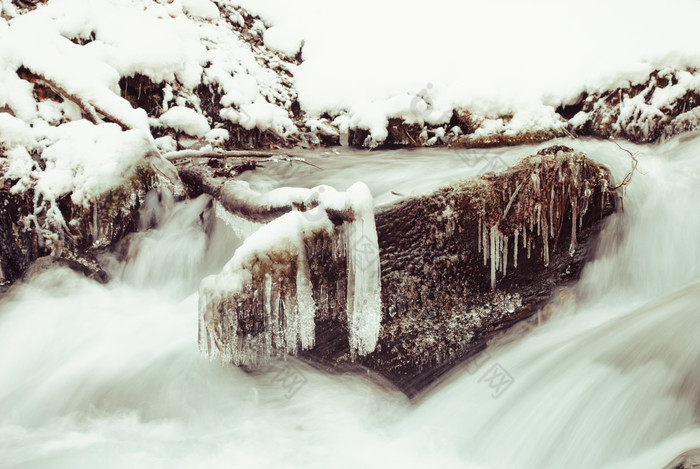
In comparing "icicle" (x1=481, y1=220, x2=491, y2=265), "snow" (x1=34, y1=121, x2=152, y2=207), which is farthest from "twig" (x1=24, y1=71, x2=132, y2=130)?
"icicle" (x1=481, y1=220, x2=491, y2=265)

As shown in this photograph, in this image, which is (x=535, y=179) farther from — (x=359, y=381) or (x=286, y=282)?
(x=359, y=381)

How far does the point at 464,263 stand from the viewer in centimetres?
280

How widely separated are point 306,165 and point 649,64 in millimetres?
3388

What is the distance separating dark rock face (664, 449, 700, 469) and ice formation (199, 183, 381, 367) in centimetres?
144

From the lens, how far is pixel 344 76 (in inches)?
223

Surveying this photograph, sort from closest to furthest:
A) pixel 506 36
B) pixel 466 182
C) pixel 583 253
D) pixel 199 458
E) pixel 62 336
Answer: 1. pixel 199 458
2. pixel 466 182
3. pixel 583 253
4. pixel 62 336
5. pixel 506 36

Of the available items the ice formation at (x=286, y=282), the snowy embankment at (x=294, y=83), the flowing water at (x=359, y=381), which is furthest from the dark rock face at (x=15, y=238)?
the ice formation at (x=286, y=282)

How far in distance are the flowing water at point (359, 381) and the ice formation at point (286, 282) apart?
0.58 m

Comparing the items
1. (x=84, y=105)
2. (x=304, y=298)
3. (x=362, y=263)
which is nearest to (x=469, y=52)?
(x=362, y=263)

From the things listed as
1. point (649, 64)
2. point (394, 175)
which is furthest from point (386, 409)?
point (649, 64)

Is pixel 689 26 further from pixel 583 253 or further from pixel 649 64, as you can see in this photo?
pixel 583 253

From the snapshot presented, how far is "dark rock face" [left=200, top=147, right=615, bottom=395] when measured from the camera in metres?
2.69

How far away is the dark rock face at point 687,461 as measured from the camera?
1.70 metres

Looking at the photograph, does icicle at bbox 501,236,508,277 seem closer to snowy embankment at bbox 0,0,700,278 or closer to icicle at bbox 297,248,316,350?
icicle at bbox 297,248,316,350
